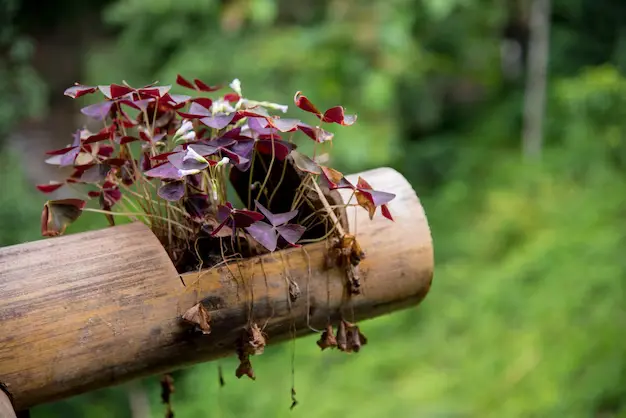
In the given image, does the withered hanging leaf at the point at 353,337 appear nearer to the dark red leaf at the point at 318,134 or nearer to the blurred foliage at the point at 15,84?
the dark red leaf at the point at 318,134

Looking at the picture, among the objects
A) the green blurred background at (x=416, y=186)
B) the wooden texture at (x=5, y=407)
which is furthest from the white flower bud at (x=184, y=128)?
the green blurred background at (x=416, y=186)

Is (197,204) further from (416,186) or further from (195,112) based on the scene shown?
(416,186)

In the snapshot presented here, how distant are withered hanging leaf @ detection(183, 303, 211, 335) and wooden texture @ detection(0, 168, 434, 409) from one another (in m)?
0.03

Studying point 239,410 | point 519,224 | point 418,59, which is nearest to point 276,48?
point 418,59

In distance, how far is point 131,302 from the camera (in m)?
0.91

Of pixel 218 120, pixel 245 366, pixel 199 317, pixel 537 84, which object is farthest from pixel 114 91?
pixel 537 84

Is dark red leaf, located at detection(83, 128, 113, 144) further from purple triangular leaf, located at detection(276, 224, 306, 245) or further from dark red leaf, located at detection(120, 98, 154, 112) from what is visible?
purple triangular leaf, located at detection(276, 224, 306, 245)

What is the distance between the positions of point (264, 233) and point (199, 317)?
0.50 feet

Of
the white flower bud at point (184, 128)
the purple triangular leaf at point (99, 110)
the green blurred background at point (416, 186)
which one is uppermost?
the purple triangular leaf at point (99, 110)

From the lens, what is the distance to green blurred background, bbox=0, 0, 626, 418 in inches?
111

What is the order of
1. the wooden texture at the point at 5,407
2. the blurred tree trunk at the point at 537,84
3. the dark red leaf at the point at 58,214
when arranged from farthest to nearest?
the blurred tree trunk at the point at 537,84 < the dark red leaf at the point at 58,214 < the wooden texture at the point at 5,407

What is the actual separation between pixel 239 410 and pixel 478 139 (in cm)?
335

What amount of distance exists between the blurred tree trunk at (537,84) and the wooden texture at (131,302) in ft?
14.3

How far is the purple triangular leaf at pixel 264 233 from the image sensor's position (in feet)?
3.05
